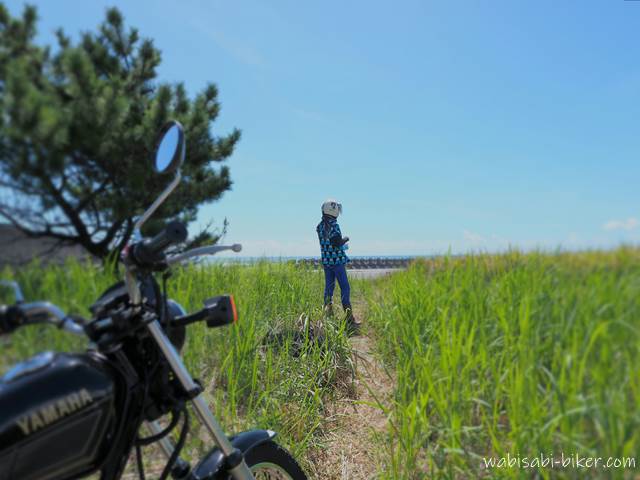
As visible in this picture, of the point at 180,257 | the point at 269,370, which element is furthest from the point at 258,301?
the point at 180,257

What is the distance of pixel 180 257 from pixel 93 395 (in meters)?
0.39

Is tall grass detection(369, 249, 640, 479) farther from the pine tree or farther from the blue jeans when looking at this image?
the blue jeans

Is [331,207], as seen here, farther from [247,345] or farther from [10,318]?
[10,318]

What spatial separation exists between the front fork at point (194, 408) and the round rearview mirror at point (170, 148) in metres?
0.45

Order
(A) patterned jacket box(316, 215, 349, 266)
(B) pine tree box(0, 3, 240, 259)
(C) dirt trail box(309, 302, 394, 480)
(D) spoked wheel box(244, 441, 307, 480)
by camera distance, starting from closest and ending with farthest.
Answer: (B) pine tree box(0, 3, 240, 259)
(D) spoked wheel box(244, 441, 307, 480)
(C) dirt trail box(309, 302, 394, 480)
(A) patterned jacket box(316, 215, 349, 266)

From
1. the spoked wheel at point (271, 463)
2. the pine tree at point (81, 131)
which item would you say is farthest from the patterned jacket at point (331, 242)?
the pine tree at point (81, 131)

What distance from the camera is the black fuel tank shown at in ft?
2.90

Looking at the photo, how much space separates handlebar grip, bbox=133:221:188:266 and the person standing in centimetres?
416

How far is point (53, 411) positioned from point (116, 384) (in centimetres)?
16

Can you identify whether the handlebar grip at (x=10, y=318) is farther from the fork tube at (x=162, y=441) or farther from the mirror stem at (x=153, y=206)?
the fork tube at (x=162, y=441)

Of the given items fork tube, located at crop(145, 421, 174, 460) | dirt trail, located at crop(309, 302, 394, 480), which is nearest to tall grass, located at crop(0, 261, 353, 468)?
Result: dirt trail, located at crop(309, 302, 394, 480)

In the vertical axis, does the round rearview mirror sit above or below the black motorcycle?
above

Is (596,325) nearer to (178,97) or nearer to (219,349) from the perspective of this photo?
(219,349)

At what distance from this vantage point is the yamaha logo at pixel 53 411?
2.92ft
